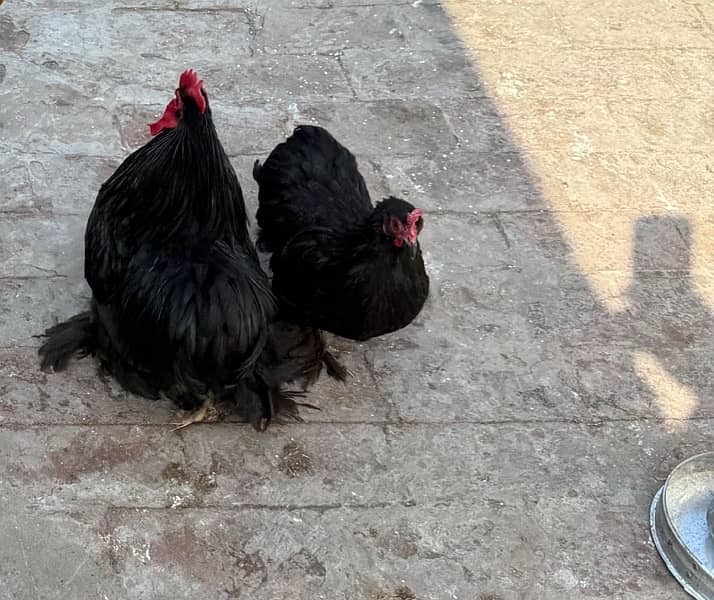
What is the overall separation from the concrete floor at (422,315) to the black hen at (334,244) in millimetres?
433

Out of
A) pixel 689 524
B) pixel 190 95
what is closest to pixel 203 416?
pixel 190 95

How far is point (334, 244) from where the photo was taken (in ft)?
12.8

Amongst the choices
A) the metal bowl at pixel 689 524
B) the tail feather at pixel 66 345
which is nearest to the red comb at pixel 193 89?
the tail feather at pixel 66 345

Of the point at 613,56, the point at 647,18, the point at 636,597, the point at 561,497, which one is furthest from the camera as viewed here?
the point at 647,18

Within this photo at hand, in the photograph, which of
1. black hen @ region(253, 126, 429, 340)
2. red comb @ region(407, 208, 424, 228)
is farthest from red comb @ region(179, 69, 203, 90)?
red comb @ region(407, 208, 424, 228)

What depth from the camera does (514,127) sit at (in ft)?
19.1

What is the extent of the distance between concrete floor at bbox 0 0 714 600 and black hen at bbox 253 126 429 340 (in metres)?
0.43

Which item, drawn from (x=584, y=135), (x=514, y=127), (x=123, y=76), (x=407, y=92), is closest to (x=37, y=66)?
(x=123, y=76)

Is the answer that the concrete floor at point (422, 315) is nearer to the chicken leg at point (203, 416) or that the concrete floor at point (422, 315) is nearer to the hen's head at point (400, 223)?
the chicken leg at point (203, 416)

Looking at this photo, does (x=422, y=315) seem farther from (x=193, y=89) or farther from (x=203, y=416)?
(x=193, y=89)

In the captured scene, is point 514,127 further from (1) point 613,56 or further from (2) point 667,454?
Answer: (2) point 667,454

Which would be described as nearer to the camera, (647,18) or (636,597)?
(636,597)

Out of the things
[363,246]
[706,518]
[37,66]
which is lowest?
[37,66]

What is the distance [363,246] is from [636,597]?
5.71 feet
